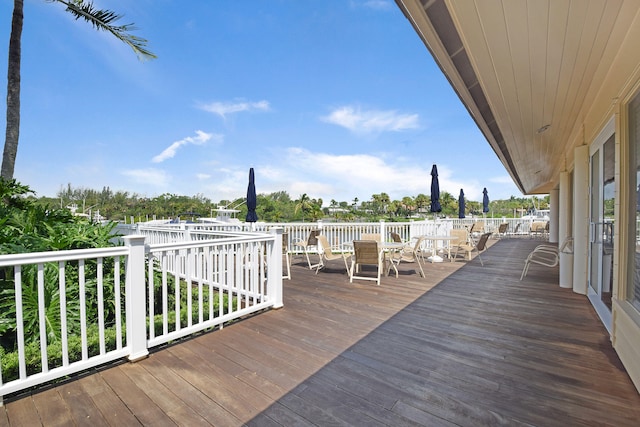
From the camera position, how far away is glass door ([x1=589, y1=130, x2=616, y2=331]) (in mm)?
3076

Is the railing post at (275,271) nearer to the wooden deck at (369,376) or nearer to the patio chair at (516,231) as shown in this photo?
the wooden deck at (369,376)

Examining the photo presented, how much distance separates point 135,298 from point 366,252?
11.5ft

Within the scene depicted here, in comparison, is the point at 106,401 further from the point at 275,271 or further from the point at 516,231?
the point at 516,231

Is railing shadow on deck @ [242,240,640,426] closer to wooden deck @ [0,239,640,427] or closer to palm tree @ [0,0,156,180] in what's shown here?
wooden deck @ [0,239,640,427]

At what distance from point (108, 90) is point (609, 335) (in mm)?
23122

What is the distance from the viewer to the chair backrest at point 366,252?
16.1ft

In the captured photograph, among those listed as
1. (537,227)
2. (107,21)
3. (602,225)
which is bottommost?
(537,227)

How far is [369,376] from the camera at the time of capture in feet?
6.93

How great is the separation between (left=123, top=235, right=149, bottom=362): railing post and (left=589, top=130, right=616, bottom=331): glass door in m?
A: 4.26

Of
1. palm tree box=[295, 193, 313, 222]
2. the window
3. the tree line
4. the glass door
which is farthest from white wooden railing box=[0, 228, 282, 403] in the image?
palm tree box=[295, 193, 313, 222]

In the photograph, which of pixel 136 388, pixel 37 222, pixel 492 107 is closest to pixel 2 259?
pixel 136 388

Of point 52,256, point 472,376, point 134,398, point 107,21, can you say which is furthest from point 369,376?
point 107,21

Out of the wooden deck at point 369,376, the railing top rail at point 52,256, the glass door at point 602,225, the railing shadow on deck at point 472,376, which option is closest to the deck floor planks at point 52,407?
the wooden deck at point 369,376

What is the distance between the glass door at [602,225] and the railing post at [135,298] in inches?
168
